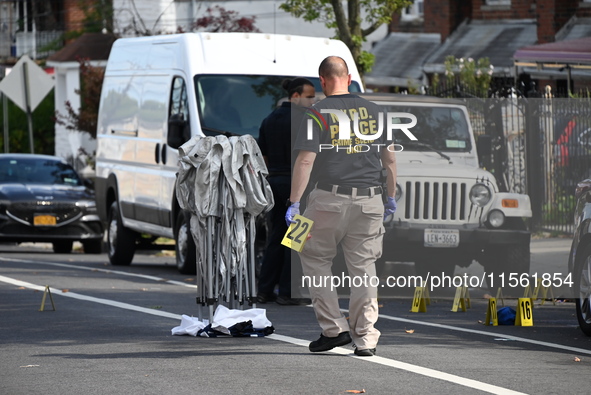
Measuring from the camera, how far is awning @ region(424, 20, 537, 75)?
1090 inches

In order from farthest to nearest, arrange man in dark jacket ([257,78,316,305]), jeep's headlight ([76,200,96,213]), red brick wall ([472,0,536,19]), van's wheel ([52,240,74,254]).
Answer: red brick wall ([472,0,536,19]) < van's wheel ([52,240,74,254]) < jeep's headlight ([76,200,96,213]) < man in dark jacket ([257,78,316,305])

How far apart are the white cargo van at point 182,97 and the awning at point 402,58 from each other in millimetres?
14228

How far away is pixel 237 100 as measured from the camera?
1448 centimetres

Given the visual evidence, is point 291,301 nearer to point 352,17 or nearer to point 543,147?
point 543,147

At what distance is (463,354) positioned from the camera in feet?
28.3

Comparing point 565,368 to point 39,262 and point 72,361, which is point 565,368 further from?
point 39,262

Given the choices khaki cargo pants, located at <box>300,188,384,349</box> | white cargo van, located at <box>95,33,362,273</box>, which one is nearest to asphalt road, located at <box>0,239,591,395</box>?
khaki cargo pants, located at <box>300,188,384,349</box>

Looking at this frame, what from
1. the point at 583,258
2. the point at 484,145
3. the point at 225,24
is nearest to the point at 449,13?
the point at 225,24

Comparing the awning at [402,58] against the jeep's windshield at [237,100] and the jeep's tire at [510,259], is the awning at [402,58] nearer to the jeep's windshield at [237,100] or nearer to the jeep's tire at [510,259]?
the jeep's windshield at [237,100]

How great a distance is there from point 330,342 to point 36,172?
42.6ft

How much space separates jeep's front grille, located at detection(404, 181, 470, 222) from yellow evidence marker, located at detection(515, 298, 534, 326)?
7.72 feet

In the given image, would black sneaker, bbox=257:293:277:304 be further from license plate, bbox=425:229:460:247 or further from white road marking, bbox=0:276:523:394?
license plate, bbox=425:229:460:247

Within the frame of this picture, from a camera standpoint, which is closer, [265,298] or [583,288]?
[583,288]

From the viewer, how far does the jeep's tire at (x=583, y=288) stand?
975 centimetres
